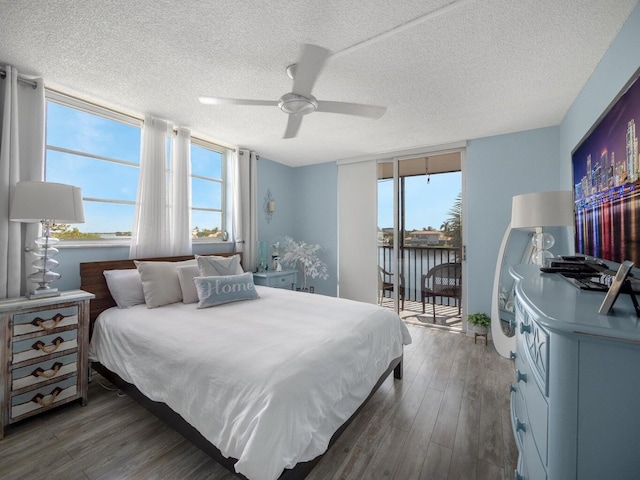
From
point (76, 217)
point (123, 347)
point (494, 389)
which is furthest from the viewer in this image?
point (494, 389)

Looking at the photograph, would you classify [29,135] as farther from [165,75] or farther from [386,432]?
Answer: [386,432]

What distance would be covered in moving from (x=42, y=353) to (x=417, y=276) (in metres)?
4.68

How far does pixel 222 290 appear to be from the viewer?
254cm

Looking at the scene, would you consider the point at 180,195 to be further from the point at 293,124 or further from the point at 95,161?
the point at 293,124

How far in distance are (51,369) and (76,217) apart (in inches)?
43.3

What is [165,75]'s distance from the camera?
2.23 m

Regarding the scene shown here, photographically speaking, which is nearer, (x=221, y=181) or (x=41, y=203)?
(x=41, y=203)

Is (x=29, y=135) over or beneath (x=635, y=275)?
over

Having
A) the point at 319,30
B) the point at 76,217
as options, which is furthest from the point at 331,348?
the point at 76,217

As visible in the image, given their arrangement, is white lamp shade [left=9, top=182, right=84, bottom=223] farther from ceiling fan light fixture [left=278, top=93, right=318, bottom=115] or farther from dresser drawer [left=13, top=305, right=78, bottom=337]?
ceiling fan light fixture [left=278, top=93, right=318, bottom=115]

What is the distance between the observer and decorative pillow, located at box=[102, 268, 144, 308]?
2465 mm

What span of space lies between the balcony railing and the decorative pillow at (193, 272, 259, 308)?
2.49 m

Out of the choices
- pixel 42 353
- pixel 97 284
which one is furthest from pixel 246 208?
pixel 42 353

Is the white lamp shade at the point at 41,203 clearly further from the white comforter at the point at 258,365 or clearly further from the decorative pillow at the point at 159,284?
the white comforter at the point at 258,365
